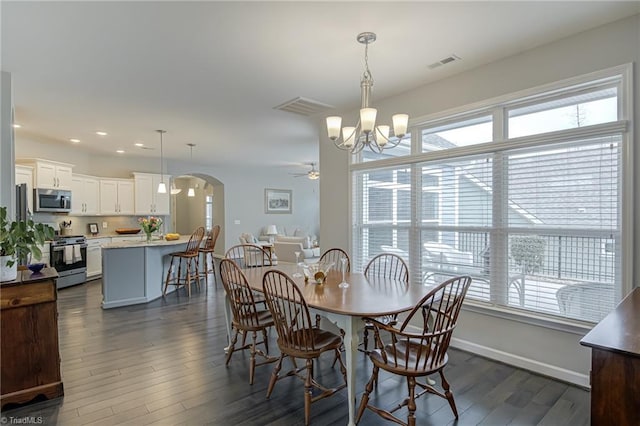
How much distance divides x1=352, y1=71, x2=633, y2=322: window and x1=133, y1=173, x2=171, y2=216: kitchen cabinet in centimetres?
623

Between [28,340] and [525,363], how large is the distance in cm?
396

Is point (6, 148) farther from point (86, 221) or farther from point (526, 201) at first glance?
point (526, 201)

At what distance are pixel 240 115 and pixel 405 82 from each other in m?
2.35

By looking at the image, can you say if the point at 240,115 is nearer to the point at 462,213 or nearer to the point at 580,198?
Answer: the point at 462,213

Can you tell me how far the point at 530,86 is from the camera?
9.53ft

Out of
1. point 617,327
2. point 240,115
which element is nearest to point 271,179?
point 240,115

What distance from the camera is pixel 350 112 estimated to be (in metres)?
4.53

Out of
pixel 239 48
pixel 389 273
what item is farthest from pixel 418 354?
pixel 239 48

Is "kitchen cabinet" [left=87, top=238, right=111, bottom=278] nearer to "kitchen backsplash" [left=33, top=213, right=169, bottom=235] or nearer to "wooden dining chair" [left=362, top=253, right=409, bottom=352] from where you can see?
"kitchen backsplash" [left=33, top=213, right=169, bottom=235]

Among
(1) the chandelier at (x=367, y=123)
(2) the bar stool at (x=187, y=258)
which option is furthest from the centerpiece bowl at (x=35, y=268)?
(2) the bar stool at (x=187, y=258)

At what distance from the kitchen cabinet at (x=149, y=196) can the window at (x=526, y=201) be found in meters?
6.23

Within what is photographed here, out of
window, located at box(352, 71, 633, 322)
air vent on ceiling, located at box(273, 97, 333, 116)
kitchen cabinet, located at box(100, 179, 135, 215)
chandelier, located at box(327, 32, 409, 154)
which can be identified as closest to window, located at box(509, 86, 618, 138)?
window, located at box(352, 71, 633, 322)

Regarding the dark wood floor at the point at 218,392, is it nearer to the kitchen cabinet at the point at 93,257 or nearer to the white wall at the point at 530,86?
the white wall at the point at 530,86

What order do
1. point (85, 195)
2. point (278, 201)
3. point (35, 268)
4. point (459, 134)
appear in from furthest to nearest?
1. point (278, 201)
2. point (85, 195)
3. point (459, 134)
4. point (35, 268)
